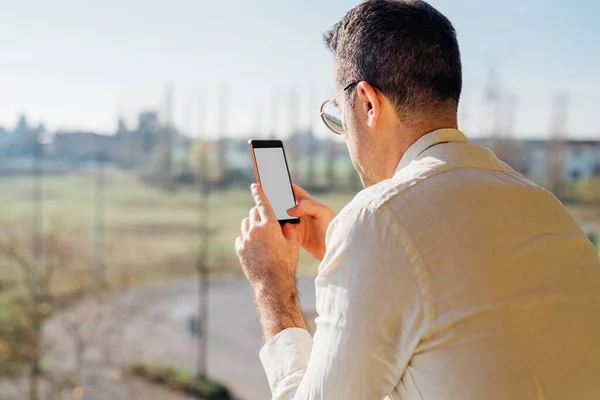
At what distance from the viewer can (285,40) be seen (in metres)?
3.67

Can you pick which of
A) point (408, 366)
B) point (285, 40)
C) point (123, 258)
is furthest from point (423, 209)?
point (123, 258)

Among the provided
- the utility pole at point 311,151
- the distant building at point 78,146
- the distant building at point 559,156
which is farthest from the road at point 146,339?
the distant building at point 559,156

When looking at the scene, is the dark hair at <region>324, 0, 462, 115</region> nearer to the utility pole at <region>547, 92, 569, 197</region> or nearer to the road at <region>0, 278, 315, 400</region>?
the utility pole at <region>547, 92, 569, 197</region>

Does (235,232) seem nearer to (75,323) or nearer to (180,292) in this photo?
(180,292)

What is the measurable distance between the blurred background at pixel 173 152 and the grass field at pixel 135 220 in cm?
1

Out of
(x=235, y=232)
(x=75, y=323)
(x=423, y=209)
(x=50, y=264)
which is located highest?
(x=423, y=209)

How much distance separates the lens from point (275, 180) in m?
1.02

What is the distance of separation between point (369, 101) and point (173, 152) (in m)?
4.22

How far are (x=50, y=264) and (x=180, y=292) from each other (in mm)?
987

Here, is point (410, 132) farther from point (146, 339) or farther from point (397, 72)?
point (146, 339)

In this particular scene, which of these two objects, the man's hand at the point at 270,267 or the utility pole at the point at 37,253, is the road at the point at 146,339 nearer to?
the utility pole at the point at 37,253

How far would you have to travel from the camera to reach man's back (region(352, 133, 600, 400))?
1.94 ft

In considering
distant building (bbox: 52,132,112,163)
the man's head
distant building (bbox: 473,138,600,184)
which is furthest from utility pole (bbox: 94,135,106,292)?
the man's head

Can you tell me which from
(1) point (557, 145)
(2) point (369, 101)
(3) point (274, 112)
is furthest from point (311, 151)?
(2) point (369, 101)
